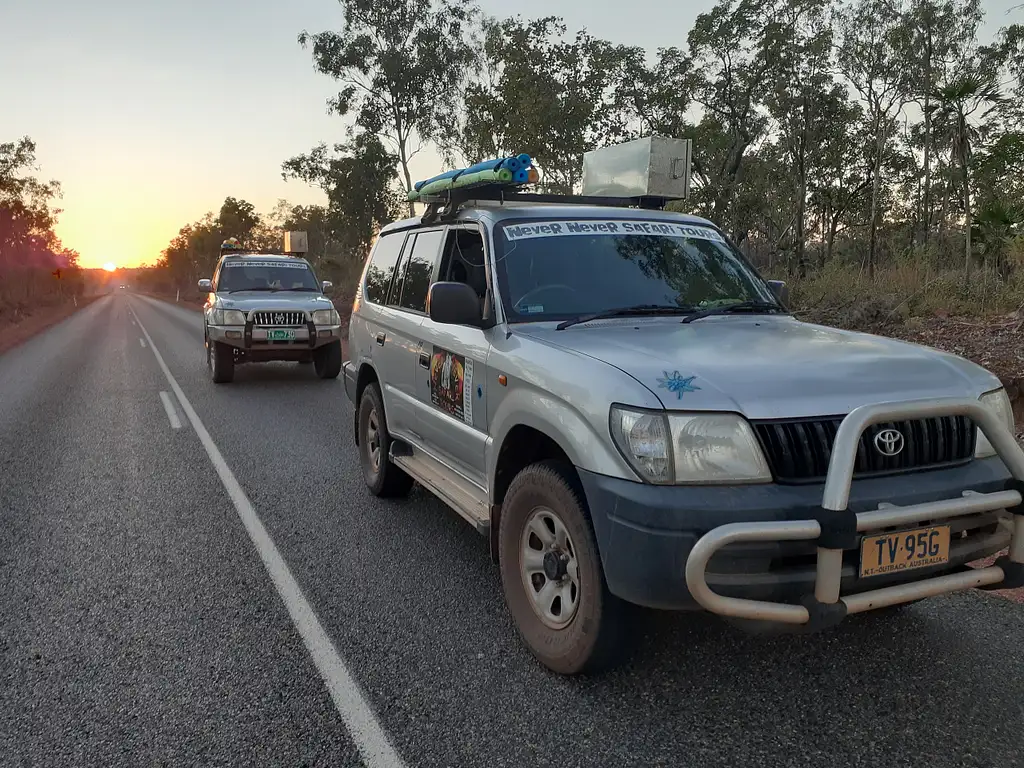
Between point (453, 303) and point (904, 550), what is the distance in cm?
207

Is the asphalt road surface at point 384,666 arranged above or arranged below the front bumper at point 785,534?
below

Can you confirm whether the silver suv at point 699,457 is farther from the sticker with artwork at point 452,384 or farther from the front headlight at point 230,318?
the front headlight at point 230,318

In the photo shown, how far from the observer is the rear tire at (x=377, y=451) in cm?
537

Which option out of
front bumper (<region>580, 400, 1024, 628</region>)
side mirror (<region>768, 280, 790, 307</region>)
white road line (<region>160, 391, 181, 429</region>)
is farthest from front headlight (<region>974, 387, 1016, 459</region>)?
white road line (<region>160, 391, 181, 429</region>)

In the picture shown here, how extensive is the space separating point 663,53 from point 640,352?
23.6m

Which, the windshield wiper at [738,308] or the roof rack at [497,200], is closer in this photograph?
the windshield wiper at [738,308]

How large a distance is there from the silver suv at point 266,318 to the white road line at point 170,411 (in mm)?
1013

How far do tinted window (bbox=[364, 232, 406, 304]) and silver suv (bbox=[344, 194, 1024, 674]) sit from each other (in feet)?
5.40

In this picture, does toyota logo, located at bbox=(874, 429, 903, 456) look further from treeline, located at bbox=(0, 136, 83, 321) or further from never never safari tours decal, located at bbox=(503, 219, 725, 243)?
treeline, located at bbox=(0, 136, 83, 321)

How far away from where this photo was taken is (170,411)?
960 cm

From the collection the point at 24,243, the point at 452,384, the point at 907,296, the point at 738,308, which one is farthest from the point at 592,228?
the point at 24,243

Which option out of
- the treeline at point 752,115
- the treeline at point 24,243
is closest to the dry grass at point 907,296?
the treeline at point 752,115

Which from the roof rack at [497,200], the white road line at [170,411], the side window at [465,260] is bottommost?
the white road line at [170,411]

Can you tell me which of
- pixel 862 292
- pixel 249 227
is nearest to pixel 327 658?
pixel 862 292
